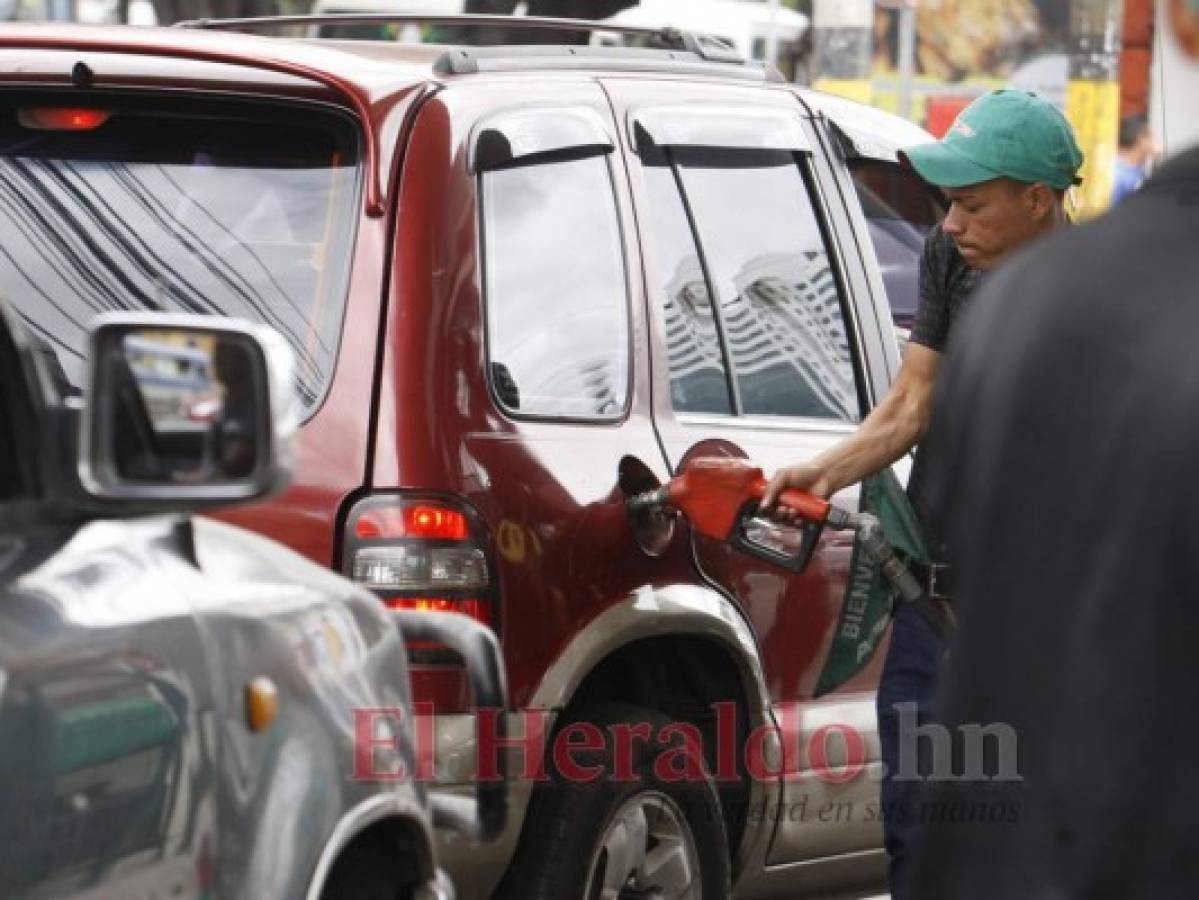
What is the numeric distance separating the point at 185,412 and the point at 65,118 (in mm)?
2394

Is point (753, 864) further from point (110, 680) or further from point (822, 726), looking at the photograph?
point (110, 680)

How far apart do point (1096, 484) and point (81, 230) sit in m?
3.47

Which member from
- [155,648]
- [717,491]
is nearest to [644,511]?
[717,491]

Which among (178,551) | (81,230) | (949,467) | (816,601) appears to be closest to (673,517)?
(816,601)

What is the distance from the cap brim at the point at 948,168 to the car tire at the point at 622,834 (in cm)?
123

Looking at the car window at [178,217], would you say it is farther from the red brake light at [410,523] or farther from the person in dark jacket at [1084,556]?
the person in dark jacket at [1084,556]

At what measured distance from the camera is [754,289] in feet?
22.5

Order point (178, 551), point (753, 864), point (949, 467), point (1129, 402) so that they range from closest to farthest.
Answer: point (1129, 402), point (949, 467), point (178, 551), point (753, 864)

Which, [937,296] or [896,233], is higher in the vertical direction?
[937,296]

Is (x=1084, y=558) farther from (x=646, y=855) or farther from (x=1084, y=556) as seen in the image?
(x=646, y=855)

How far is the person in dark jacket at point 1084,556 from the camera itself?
8.73ft

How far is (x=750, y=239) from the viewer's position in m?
6.89

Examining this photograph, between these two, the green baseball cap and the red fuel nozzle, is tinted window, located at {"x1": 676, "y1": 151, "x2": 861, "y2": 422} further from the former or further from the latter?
the green baseball cap

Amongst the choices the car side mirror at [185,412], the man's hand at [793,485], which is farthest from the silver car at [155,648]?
the man's hand at [793,485]
